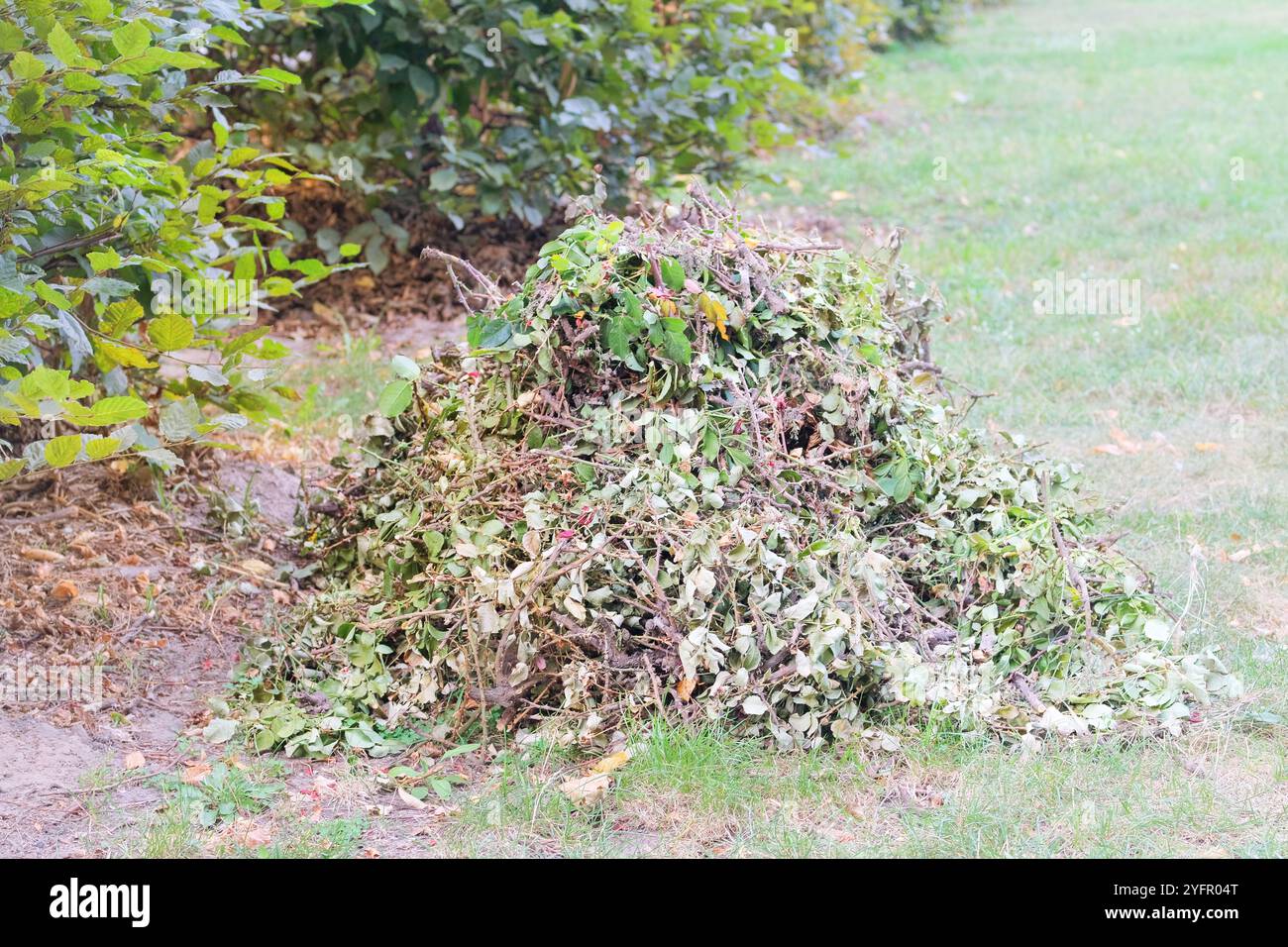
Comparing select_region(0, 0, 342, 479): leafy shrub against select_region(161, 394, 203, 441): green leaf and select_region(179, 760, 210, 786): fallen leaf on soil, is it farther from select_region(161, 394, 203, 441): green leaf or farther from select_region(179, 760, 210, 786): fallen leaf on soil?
select_region(179, 760, 210, 786): fallen leaf on soil

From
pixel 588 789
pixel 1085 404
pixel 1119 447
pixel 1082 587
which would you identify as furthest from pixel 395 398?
pixel 1085 404

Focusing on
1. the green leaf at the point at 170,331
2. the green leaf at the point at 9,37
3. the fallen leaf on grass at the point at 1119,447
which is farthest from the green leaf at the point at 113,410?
the fallen leaf on grass at the point at 1119,447

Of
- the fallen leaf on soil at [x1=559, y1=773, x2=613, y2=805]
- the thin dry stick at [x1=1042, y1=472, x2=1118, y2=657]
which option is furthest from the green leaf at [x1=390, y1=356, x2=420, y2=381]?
the thin dry stick at [x1=1042, y1=472, x2=1118, y2=657]

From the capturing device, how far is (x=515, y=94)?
20.5 ft

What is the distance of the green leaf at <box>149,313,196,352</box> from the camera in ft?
11.5

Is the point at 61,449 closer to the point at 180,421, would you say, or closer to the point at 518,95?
the point at 180,421

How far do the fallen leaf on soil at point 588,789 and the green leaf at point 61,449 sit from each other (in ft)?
4.13

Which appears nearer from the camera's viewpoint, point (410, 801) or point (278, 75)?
point (410, 801)

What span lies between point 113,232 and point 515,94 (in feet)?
10.1

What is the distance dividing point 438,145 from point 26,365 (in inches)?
122
